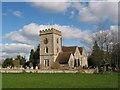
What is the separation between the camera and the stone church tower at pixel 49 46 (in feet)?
260

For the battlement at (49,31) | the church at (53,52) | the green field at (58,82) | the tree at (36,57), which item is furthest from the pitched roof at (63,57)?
the green field at (58,82)

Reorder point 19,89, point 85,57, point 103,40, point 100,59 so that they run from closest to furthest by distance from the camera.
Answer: point 19,89, point 103,40, point 100,59, point 85,57

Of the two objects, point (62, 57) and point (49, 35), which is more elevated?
point (49, 35)

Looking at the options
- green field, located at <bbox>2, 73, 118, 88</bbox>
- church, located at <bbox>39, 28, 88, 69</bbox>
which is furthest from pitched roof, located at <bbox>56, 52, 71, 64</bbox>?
green field, located at <bbox>2, 73, 118, 88</bbox>

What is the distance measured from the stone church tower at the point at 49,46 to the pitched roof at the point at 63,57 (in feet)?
3.64

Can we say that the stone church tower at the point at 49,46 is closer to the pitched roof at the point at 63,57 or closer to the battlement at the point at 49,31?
the battlement at the point at 49,31

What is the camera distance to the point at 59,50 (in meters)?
82.3

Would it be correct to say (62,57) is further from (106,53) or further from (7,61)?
(106,53)

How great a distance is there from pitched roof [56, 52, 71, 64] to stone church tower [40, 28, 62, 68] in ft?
3.64

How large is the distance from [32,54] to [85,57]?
724 inches

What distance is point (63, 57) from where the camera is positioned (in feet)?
260

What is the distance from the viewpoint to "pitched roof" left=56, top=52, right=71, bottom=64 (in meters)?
77.9

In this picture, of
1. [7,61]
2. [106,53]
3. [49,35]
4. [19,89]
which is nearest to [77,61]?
[49,35]

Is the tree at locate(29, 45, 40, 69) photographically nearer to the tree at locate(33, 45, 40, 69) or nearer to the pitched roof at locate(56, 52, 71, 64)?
the tree at locate(33, 45, 40, 69)
